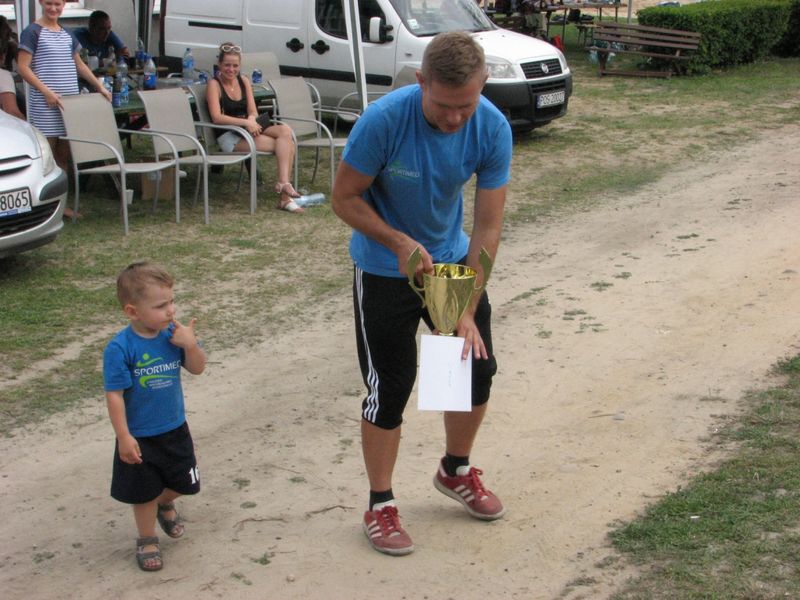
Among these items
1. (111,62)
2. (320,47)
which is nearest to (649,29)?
(320,47)

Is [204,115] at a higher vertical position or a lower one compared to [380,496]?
higher

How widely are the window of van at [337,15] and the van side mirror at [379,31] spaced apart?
0.76ft

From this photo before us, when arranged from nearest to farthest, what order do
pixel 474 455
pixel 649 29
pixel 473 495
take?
pixel 473 495 → pixel 474 455 → pixel 649 29

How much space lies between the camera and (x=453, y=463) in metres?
A: 4.11

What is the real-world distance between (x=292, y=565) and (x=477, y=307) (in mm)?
1101

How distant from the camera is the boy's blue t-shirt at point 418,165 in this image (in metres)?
3.46

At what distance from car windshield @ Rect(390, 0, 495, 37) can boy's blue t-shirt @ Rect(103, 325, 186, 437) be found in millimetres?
9151

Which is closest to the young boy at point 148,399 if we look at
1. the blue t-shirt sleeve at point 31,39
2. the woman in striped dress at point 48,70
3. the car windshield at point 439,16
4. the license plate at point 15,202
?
the license plate at point 15,202

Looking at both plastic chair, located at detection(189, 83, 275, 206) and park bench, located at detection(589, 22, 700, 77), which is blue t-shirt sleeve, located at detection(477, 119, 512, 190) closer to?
plastic chair, located at detection(189, 83, 275, 206)

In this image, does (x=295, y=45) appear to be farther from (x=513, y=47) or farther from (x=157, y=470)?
(x=157, y=470)

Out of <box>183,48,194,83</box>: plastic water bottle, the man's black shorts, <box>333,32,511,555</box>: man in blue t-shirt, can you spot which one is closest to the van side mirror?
<box>183,48,194,83</box>: plastic water bottle

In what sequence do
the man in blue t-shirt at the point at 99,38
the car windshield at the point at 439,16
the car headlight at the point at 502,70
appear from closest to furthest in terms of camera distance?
the man in blue t-shirt at the point at 99,38, the car headlight at the point at 502,70, the car windshield at the point at 439,16

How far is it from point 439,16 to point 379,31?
884 mm

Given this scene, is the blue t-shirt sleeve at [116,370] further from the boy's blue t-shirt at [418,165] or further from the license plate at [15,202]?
the license plate at [15,202]
